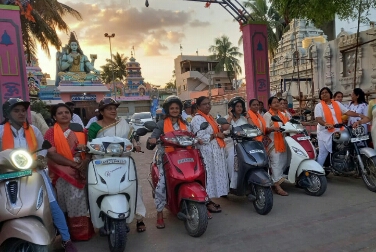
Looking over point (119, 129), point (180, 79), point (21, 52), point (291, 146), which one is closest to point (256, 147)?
point (291, 146)

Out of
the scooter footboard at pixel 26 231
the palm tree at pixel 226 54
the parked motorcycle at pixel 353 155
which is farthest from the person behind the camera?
the palm tree at pixel 226 54

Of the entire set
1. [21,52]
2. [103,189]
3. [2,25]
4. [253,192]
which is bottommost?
[253,192]

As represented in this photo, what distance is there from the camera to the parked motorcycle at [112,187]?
296 centimetres

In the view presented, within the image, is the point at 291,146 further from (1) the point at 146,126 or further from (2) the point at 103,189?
(2) the point at 103,189

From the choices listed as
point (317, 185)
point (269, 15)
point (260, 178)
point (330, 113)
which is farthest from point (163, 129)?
point (269, 15)

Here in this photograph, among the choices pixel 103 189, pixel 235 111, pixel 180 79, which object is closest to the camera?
pixel 103 189

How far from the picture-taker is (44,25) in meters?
12.8

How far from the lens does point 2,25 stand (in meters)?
5.69

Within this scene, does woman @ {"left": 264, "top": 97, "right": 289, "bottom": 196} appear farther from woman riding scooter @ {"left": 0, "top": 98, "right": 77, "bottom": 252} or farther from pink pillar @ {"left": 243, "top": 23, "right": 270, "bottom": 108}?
pink pillar @ {"left": 243, "top": 23, "right": 270, "bottom": 108}

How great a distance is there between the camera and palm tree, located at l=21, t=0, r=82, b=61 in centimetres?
1239

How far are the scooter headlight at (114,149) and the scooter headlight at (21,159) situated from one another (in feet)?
2.40

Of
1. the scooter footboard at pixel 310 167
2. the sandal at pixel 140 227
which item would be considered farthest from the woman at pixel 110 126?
the scooter footboard at pixel 310 167

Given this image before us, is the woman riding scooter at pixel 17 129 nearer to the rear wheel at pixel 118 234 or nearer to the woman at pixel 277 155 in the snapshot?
the rear wheel at pixel 118 234

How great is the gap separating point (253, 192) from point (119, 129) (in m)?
1.90
